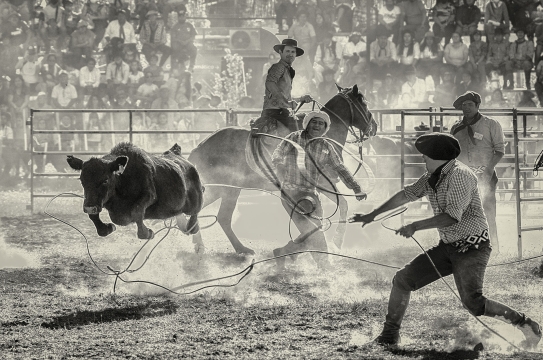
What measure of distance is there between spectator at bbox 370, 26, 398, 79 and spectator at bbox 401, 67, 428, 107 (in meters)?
0.36

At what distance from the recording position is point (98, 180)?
586 cm

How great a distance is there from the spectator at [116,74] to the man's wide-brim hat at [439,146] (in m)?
12.0

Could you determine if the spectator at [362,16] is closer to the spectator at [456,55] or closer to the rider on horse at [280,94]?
the spectator at [456,55]

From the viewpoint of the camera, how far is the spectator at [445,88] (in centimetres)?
1563

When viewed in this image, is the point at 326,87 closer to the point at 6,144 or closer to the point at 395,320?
the point at 6,144

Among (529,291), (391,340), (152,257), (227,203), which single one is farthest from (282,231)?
(391,340)

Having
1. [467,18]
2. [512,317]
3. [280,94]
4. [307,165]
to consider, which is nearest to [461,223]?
[512,317]

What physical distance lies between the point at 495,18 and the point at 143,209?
12.3 metres

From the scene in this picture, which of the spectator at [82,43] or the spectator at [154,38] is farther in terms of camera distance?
the spectator at [154,38]

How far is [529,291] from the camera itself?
21.4 ft

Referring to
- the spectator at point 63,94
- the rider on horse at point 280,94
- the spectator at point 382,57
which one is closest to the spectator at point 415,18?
the spectator at point 382,57

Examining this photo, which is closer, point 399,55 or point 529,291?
point 529,291

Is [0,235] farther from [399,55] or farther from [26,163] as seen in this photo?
[399,55]

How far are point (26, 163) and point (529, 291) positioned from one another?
37.6 feet
